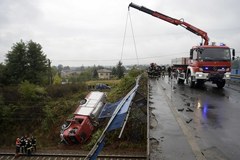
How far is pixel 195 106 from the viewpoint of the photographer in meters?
11.3

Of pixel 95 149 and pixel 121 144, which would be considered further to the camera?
pixel 121 144

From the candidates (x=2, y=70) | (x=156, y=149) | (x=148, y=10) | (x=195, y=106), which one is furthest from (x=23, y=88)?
(x=156, y=149)

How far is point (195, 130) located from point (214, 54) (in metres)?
9.82

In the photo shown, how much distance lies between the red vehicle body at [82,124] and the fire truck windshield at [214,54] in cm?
974

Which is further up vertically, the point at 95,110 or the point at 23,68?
the point at 23,68

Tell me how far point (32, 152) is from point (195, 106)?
1126 centimetres

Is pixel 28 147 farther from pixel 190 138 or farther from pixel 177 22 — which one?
pixel 177 22

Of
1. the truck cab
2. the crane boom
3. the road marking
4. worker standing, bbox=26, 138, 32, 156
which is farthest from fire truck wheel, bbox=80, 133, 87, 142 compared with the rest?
the crane boom

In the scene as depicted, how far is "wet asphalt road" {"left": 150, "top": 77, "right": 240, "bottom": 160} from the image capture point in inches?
224

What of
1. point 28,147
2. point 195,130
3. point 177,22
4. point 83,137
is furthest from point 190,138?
point 177,22

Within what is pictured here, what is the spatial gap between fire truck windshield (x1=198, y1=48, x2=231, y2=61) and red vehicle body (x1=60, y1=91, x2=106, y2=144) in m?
Answer: 9.74

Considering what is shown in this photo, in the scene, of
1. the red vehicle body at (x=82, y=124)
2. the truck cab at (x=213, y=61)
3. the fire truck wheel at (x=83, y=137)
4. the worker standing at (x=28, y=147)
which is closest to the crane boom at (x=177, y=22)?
the truck cab at (x=213, y=61)

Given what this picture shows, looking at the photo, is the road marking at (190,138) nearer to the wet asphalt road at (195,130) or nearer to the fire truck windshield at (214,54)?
the wet asphalt road at (195,130)

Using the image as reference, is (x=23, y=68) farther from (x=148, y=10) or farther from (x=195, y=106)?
(x=195, y=106)
